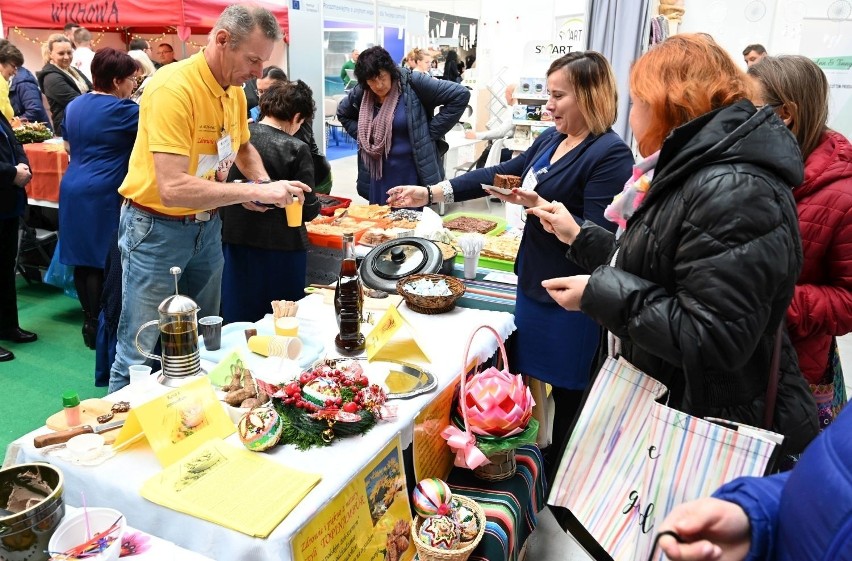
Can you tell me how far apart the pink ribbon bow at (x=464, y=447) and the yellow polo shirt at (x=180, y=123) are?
128cm

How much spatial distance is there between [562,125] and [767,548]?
1684 millimetres

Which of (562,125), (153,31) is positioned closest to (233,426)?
(562,125)

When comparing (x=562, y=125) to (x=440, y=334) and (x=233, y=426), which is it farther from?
(x=233, y=426)

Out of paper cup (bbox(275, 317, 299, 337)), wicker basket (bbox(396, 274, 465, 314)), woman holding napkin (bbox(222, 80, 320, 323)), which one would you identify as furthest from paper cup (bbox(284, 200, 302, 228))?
paper cup (bbox(275, 317, 299, 337))

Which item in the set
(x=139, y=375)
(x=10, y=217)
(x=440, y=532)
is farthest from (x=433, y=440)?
(x=10, y=217)

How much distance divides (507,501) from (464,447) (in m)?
0.22

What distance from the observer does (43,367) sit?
3.75 metres

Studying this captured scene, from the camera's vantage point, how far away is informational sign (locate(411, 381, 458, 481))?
1749 mm

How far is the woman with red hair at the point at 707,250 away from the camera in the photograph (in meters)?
1.22

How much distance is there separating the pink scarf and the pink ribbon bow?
2850 mm

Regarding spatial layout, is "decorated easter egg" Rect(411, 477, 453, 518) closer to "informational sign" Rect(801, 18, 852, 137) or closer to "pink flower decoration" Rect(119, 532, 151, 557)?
"pink flower decoration" Rect(119, 532, 151, 557)

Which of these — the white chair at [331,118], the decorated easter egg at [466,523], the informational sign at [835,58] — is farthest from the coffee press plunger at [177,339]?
the white chair at [331,118]

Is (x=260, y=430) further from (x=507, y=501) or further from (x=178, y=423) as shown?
(x=507, y=501)

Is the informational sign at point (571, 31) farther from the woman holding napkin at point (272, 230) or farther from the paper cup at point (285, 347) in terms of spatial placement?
the paper cup at point (285, 347)
